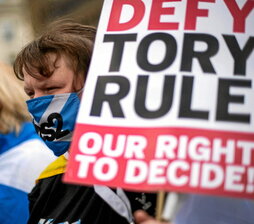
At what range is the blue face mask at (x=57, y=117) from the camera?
170 cm

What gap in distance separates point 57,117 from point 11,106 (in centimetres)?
113

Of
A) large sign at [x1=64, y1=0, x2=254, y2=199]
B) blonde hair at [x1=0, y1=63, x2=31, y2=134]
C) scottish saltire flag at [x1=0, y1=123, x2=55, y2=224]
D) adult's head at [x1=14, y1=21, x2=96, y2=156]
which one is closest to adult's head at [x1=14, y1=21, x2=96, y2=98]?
adult's head at [x1=14, y1=21, x2=96, y2=156]

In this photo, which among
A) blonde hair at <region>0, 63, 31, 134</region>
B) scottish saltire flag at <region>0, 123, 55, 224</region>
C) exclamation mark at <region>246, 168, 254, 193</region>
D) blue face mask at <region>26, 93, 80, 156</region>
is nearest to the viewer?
exclamation mark at <region>246, 168, 254, 193</region>

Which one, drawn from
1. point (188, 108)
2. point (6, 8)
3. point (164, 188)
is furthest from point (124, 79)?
point (6, 8)

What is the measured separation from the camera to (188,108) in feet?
4.10

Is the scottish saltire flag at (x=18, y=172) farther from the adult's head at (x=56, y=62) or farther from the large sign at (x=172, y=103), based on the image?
the large sign at (x=172, y=103)

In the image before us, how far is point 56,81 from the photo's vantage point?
1.74 m

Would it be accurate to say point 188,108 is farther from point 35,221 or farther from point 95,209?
point 35,221

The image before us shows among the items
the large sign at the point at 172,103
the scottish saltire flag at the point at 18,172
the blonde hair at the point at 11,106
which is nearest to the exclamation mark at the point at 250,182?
the large sign at the point at 172,103

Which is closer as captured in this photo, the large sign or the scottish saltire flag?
the large sign

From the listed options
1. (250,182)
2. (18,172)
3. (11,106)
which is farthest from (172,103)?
(11,106)

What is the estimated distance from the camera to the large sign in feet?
3.88

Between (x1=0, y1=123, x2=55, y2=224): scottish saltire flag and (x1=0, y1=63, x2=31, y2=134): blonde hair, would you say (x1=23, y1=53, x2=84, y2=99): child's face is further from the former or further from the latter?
(x1=0, y1=63, x2=31, y2=134): blonde hair

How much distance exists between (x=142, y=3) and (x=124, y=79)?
31 centimetres
